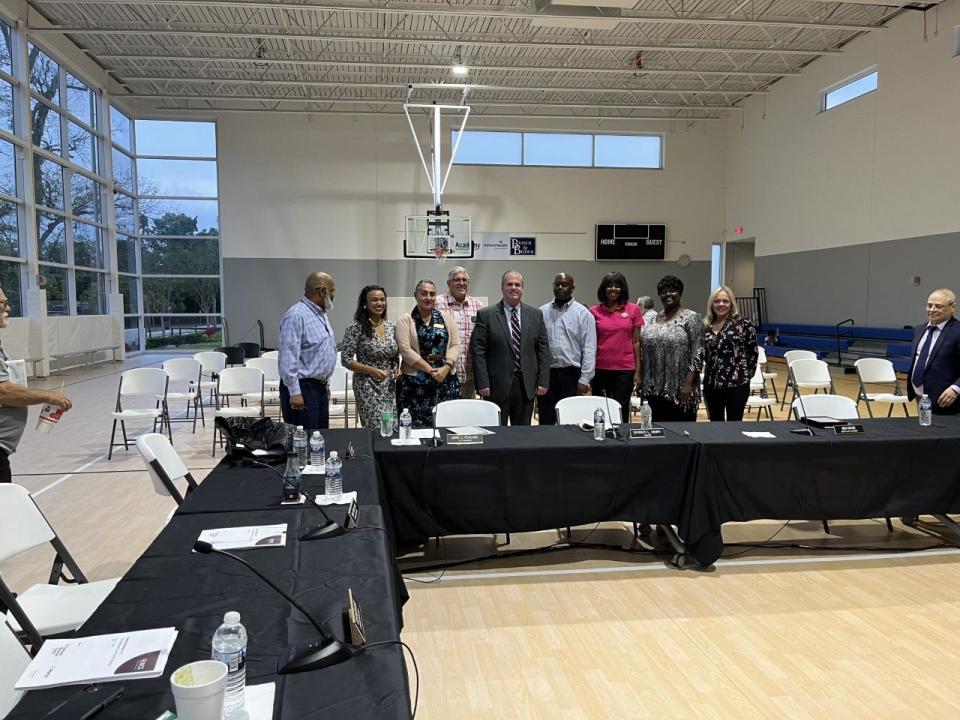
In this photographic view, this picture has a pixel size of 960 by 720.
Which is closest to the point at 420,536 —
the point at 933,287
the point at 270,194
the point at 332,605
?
the point at 332,605

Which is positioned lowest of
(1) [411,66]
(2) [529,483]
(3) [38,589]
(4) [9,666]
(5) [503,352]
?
(3) [38,589]

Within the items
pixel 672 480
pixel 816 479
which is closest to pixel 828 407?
pixel 816 479

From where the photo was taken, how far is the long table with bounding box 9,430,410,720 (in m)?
1.10

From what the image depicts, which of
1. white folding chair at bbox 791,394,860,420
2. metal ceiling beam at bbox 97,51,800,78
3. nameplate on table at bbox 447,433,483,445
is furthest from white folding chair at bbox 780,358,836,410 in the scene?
metal ceiling beam at bbox 97,51,800,78

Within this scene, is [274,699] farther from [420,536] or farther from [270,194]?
[270,194]

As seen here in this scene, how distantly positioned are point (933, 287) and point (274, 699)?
37.3ft

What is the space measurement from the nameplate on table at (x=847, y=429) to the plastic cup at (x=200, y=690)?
3.30 meters

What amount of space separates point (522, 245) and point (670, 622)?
12897mm

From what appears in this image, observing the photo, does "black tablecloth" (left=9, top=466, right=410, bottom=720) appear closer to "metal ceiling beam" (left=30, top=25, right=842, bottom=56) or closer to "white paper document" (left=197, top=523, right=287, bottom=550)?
"white paper document" (left=197, top=523, right=287, bottom=550)

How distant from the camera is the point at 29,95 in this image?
406 inches

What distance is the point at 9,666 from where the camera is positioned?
4.25ft

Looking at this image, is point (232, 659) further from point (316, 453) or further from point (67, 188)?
point (67, 188)

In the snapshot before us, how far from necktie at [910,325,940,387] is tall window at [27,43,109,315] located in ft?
39.5

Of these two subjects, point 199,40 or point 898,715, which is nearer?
point 898,715
